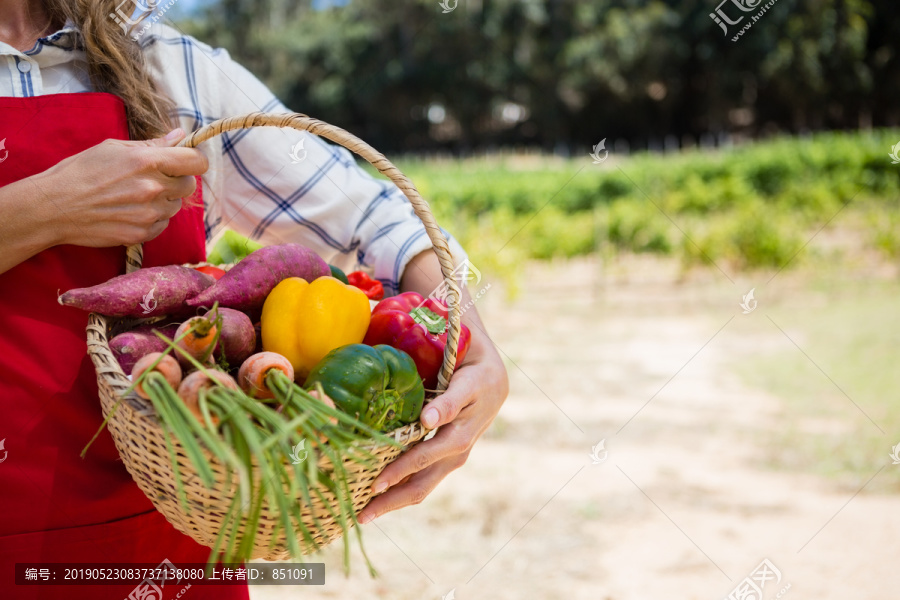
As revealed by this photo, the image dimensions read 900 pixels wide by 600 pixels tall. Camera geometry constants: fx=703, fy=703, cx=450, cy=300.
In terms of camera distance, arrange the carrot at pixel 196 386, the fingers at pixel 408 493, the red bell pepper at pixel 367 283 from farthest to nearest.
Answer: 1. the red bell pepper at pixel 367 283
2. the fingers at pixel 408 493
3. the carrot at pixel 196 386

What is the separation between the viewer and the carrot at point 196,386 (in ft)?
2.95

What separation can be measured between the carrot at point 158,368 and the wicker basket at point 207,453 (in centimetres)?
2

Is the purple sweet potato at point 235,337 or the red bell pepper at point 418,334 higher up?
the purple sweet potato at point 235,337

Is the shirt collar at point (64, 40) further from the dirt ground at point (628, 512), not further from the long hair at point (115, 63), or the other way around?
the dirt ground at point (628, 512)

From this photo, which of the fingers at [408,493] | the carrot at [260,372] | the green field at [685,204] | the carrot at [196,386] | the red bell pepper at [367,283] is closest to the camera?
the carrot at [196,386]

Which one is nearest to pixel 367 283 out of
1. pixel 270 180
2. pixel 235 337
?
pixel 270 180

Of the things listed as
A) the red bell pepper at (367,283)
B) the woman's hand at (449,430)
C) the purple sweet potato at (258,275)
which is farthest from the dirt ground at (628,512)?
the purple sweet potato at (258,275)

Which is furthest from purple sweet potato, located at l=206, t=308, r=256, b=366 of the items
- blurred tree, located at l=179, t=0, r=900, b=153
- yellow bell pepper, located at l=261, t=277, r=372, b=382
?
blurred tree, located at l=179, t=0, r=900, b=153

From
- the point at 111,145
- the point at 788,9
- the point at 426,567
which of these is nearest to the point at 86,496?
the point at 111,145

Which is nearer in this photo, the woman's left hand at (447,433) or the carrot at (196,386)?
the carrot at (196,386)

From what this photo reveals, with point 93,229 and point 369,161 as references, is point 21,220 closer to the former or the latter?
point 93,229

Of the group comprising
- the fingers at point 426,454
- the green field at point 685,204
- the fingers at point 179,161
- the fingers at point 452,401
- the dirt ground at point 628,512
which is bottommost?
the green field at point 685,204

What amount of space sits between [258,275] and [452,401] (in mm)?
397

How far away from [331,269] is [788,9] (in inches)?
1408
